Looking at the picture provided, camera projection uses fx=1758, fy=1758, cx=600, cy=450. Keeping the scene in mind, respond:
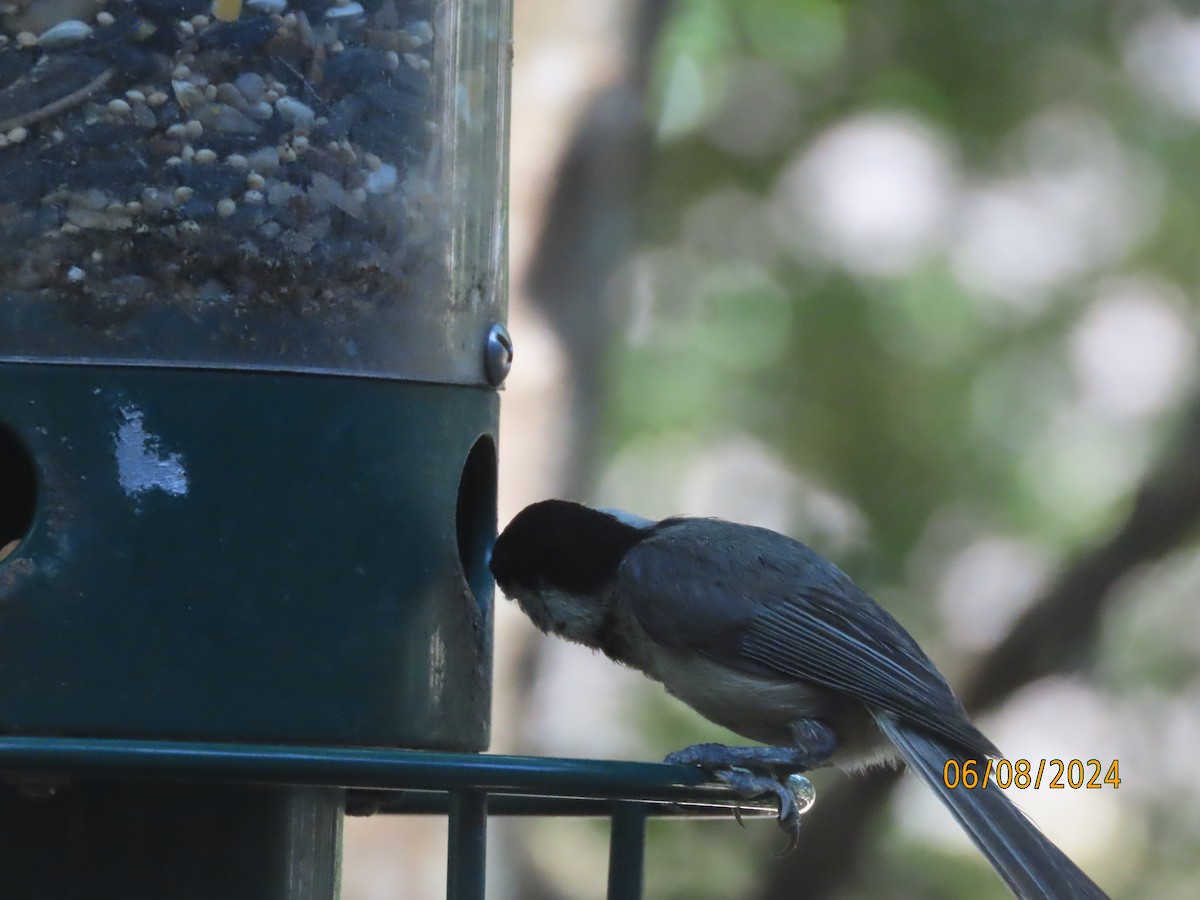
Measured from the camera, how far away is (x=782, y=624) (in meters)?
3.93

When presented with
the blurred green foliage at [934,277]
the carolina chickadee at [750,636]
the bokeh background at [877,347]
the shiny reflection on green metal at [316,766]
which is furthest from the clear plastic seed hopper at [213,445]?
the blurred green foliage at [934,277]

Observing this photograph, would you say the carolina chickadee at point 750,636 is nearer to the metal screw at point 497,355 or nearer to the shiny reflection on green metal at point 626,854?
the metal screw at point 497,355

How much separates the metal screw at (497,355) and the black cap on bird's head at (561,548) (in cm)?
36

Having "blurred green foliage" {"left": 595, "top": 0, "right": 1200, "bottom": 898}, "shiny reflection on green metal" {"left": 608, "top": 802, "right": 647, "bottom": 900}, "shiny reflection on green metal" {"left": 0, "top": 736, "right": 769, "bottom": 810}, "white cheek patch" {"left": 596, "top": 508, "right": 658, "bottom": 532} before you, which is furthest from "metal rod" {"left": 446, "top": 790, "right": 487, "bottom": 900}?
"blurred green foliage" {"left": 595, "top": 0, "right": 1200, "bottom": 898}

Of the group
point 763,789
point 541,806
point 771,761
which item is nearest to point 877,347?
point 771,761

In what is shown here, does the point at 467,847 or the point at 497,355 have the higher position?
the point at 497,355

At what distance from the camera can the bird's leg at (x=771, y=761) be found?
3115 millimetres

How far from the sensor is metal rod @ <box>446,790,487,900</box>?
2701 mm

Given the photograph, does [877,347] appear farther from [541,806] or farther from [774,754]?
[541,806]

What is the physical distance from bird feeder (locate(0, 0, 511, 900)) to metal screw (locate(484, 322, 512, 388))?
26cm

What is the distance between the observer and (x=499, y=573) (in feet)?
12.4

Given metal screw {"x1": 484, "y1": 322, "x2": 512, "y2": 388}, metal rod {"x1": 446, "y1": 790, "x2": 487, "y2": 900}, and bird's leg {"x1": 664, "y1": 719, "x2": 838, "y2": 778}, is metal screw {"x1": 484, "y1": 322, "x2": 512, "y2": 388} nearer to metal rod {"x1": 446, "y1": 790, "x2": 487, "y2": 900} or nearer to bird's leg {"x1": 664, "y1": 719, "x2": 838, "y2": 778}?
bird's leg {"x1": 664, "y1": 719, "x2": 838, "y2": 778}

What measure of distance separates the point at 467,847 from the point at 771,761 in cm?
100

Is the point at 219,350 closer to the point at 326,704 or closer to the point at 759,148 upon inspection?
the point at 326,704
